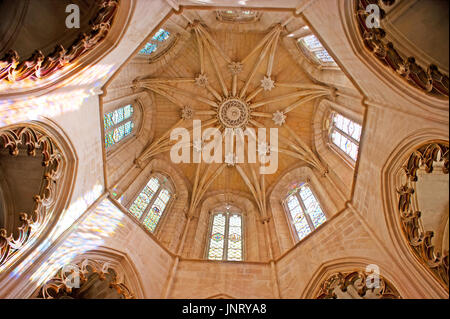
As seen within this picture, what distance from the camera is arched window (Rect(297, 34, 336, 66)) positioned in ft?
35.5

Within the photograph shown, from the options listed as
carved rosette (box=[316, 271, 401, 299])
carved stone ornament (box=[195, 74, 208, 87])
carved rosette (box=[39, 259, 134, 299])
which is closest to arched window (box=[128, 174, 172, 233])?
carved rosette (box=[39, 259, 134, 299])

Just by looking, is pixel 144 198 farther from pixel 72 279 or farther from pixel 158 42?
pixel 158 42

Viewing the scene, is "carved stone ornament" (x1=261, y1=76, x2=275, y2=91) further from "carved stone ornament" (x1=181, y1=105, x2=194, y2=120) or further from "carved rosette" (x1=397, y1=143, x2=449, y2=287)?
"carved rosette" (x1=397, y1=143, x2=449, y2=287)

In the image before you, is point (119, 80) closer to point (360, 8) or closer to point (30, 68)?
point (30, 68)

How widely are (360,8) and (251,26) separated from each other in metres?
7.45

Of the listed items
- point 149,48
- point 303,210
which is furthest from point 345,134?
point 149,48

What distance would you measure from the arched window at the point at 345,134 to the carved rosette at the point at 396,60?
4176 millimetres

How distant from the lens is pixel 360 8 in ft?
18.3

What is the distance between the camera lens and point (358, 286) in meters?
6.49

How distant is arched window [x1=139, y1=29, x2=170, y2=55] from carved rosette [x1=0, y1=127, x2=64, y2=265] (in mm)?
6668

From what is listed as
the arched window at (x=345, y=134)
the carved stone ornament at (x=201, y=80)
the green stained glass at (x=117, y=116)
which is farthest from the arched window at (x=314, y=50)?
the green stained glass at (x=117, y=116)

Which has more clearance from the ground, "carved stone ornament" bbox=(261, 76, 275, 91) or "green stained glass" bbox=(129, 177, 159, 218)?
"carved stone ornament" bbox=(261, 76, 275, 91)

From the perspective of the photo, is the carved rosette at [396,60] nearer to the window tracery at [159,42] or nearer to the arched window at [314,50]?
the arched window at [314,50]
